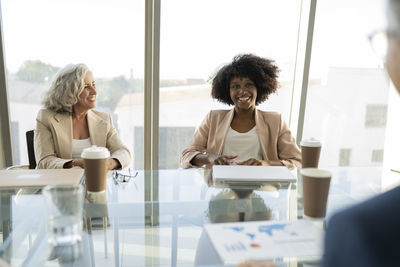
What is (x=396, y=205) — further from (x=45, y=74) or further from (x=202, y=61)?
(x=45, y=74)

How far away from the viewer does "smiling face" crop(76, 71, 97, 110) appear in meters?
2.15

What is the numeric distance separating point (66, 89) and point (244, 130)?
1146 mm

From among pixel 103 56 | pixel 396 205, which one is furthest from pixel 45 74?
pixel 396 205

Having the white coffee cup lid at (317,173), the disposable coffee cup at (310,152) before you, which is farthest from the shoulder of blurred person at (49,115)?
the white coffee cup lid at (317,173)


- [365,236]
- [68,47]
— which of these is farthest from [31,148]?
[365,236]

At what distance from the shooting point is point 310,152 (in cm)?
151

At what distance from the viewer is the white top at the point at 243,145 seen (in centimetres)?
217

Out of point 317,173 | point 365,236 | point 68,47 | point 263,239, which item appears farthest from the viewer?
point 68,47

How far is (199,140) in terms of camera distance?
225cm

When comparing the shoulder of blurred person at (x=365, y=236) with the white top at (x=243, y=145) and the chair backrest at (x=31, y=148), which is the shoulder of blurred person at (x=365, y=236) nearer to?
the white top at (x=243, y=145)

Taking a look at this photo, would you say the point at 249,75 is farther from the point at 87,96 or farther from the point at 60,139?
the point at 60,139

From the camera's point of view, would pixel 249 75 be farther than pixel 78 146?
Yes

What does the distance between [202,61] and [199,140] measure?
114cm

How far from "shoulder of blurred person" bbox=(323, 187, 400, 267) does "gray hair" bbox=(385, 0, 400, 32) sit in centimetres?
23
